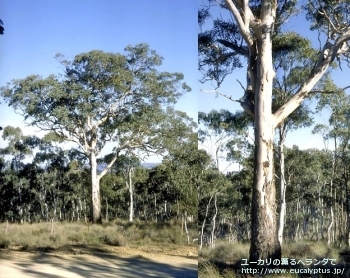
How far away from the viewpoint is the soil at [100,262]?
4.26 metres

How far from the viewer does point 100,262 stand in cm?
452

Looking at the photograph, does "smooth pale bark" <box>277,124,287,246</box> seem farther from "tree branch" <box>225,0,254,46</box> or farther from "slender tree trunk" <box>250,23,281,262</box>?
"tree branch" <box>225,0,254,46</box>

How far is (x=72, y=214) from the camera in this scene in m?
5.14

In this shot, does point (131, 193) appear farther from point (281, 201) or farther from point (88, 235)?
point (281, 201)

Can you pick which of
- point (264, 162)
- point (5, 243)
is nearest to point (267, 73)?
point (264, 162)

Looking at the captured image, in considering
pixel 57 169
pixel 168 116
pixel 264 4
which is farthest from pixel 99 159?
pixel 264 4

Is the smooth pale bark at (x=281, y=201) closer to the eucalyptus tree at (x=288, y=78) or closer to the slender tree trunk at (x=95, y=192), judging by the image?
the eucalyptus tree at (x=288, y=78)

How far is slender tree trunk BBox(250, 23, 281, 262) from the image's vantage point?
13.6 feet

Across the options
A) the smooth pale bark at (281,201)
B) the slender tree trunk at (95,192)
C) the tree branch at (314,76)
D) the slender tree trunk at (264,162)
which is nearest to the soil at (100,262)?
the slender tree trunk at (95,192)

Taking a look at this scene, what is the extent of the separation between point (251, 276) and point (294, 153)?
1.26 metres

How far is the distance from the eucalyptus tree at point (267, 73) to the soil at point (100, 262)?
79 centimetres

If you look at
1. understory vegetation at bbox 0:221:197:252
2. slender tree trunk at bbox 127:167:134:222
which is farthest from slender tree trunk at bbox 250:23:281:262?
slender tree trunk at bbox 127:167:134:222

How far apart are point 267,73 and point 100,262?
7.63 feet

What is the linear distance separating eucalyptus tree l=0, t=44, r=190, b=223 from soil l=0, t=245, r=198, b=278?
1.74 feet
